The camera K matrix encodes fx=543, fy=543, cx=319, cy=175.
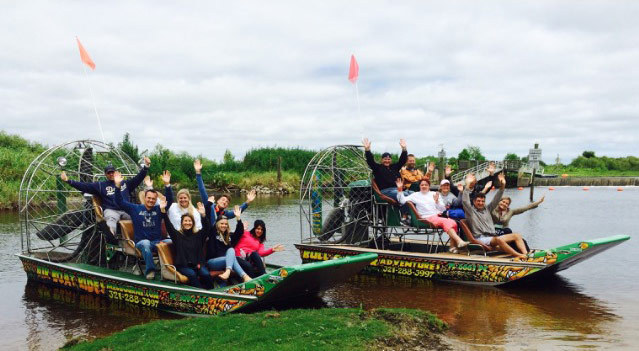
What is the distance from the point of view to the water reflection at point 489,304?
31.2 ft

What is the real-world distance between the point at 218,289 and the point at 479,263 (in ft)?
19.9

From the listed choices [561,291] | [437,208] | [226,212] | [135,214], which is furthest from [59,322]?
[561,291]

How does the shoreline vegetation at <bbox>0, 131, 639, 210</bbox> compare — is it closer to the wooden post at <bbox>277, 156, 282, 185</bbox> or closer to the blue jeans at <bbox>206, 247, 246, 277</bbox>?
the wooden post at <bbox>277, 156, 282, 185</bbox>

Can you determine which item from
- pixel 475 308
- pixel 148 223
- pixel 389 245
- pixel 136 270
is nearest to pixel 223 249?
pixel 148 223

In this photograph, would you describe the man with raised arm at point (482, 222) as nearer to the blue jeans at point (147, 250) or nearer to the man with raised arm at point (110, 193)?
the blue jeans at point (147, 250)

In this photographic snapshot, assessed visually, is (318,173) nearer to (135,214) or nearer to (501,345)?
(135,214)

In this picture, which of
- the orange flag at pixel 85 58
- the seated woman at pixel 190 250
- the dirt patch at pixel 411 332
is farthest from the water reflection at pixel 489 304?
the orange flag at pixel 85 58

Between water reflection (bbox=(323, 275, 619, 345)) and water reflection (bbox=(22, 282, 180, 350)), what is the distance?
13.2 ft

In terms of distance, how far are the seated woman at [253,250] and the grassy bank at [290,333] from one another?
1.71 m

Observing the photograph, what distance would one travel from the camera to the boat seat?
33.2 feet

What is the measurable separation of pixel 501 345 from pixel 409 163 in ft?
22.9

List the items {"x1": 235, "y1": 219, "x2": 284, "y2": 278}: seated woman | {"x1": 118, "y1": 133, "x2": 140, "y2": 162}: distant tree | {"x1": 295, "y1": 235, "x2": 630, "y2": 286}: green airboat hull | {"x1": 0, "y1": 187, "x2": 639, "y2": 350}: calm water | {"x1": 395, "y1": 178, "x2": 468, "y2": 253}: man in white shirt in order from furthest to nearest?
{"x1": 118, "y1": 133, "x2": 140, "y2": 162}: distant tree
{"x1": 395, "y1": 178, "x2": 468, "y2": 253}: man in white shirt
{"x1": 295, "y1": 235, "x2": 630, "y2": 286}: green airboat hull
{"x1": 235, "y1": 219, "x2": 284, "y2": 278}: seated woman
{"x1": 0, "y1": 187, "x2": 639, "y2": 350}: calm water

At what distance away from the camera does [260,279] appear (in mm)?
9320

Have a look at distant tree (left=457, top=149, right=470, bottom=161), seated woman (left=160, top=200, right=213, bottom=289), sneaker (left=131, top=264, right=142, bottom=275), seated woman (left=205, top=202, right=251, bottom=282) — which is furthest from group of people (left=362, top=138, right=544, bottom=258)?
distant tree (left=457, top=149, right=470, bottom=161)
